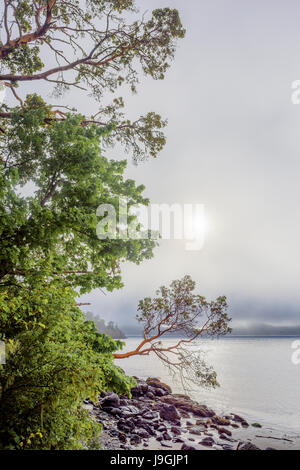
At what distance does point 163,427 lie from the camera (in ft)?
35.9

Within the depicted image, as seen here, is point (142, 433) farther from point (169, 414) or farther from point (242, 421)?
point (242, 421)

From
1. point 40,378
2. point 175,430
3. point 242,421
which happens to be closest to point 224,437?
point 175,430

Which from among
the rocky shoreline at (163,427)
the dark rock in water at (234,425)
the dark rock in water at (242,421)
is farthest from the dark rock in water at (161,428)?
the dark rock in water at (242,421)

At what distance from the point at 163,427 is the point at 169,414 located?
251 centimetres

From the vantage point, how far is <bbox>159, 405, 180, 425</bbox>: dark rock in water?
12769mm

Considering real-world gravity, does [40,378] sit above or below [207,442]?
above

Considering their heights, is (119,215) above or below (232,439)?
above

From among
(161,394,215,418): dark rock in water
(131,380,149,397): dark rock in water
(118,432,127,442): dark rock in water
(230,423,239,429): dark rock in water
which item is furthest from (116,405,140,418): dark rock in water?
(230,423,239,429): dark rock in water

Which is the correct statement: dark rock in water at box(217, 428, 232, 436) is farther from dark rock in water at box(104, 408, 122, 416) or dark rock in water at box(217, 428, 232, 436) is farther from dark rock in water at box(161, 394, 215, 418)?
dark rock in water at box(104, 408, 122, 416)

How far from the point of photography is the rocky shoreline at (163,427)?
29.4ft

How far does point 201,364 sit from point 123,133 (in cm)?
1243

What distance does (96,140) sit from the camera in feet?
24.4
